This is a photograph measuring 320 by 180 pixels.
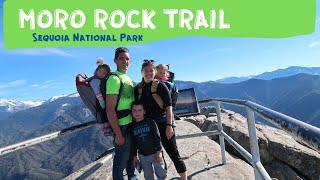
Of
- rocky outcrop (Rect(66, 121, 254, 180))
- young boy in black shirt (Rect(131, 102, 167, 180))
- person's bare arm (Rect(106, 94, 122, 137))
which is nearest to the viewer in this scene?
person's bare arm (Rect(106, 94, 122, 137))

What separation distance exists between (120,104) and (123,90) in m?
0.23

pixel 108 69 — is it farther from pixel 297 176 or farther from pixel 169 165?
pixel 297 176

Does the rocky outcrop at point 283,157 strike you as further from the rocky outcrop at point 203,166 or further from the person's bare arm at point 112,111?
the person's bare arm at point 112,111

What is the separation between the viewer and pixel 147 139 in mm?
6645

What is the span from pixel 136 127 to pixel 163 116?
1.78 feet

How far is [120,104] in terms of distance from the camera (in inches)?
251

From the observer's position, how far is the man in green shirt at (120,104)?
6.11 meters

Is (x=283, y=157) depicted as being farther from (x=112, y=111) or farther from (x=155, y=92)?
(x=112, y=111)

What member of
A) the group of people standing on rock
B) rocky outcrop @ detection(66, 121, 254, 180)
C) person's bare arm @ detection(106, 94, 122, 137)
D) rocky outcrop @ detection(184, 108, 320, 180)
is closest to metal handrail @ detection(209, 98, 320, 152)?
person's bare arm @ detection(106, 94, 122, 137)

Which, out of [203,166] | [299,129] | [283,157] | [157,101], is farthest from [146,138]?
[283,157]

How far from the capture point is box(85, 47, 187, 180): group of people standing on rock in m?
6.22

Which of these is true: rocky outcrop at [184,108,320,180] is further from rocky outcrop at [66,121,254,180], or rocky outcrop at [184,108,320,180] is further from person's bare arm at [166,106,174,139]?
person's bare arm at [166,106,174,139]

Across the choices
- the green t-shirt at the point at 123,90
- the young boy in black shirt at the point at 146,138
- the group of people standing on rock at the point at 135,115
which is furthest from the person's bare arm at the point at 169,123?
the green t-shirt at the point at 123,90

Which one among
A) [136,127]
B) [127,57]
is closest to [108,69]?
[127,57]
